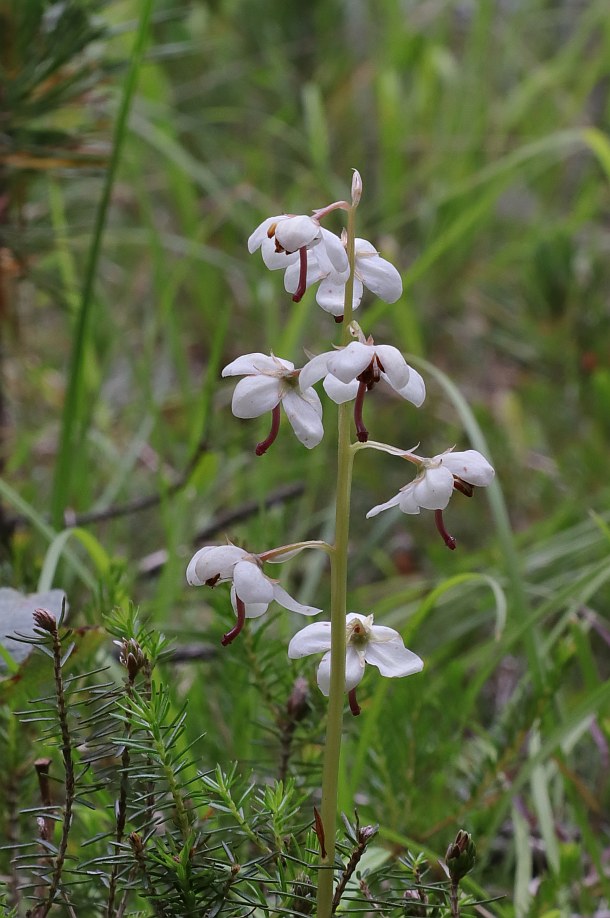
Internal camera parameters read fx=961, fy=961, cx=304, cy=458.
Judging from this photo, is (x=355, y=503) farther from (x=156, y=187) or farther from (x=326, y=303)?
(x=326, y=303)

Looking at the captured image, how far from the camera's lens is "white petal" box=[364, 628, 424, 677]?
0.51 metres

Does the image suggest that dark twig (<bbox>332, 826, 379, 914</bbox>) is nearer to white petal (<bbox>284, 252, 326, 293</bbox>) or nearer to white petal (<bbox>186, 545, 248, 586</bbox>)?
white petal (<bbox>186, 545, 248, 586</bbox>)

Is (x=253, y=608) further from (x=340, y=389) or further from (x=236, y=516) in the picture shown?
(x=236, y=516)

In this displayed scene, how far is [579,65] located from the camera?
9.61 ft

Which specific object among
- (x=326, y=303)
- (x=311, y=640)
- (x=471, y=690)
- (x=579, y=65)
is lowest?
(x=471, y=690)

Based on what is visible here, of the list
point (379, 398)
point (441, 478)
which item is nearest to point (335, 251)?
point (441, 478)

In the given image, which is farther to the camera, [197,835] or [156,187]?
[156,187]

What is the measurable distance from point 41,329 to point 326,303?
2.04m

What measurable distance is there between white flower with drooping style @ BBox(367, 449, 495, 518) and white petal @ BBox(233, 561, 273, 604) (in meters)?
0.08

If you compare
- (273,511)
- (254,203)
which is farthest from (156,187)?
(273,511)

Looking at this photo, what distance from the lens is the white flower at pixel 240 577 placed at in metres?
0.50

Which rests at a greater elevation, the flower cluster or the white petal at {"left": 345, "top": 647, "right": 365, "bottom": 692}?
the flower cluster

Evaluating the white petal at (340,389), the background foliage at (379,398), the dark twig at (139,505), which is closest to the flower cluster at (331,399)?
the white petal at (340,389)

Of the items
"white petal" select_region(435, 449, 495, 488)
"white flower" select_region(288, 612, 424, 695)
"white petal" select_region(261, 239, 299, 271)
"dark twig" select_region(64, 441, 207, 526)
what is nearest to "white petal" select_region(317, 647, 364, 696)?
"white flower" select_region(288, 612, 424, 695)
